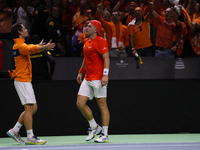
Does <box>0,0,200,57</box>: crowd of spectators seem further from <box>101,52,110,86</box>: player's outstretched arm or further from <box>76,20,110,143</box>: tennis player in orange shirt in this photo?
<box>101,52,110,86</box>: player's outstretched arm

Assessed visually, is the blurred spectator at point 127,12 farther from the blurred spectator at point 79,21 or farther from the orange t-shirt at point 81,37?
the orange t-shirt at point 81,37

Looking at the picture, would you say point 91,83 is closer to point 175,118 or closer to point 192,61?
point 175,118

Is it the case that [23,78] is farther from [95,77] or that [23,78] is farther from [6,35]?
[6,35]

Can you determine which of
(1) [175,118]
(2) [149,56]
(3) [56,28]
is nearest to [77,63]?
(3) [56,28]

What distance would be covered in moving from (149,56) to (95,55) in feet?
9.89

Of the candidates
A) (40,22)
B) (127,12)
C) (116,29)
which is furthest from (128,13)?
(40,22)

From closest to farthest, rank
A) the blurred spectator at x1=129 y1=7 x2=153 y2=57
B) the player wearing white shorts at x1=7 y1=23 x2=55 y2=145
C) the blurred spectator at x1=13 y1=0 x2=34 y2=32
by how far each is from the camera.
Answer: the player wearing white shorts at x1=7 y1=23 x2=55 y2=145 → the blurred spectator at x1=129 y1=7 x2=153 y2=57 → the blurred spectator at x1=13 y1=0 x2=34 y2=32

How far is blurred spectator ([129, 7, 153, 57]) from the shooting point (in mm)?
7945

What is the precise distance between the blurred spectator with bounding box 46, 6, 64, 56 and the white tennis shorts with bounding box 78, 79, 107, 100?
2.95 meters

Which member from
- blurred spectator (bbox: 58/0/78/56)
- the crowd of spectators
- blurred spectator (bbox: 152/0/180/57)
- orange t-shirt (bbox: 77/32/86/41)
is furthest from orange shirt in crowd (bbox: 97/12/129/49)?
blurred spectator (bbox: 58/0/78/56)

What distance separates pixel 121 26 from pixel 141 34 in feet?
1.89

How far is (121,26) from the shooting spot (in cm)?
816

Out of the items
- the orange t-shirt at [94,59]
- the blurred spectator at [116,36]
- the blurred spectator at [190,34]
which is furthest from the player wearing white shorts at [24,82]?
the blurred spectator at [190,34]

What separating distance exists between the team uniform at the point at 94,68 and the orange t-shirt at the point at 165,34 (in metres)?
3.08
